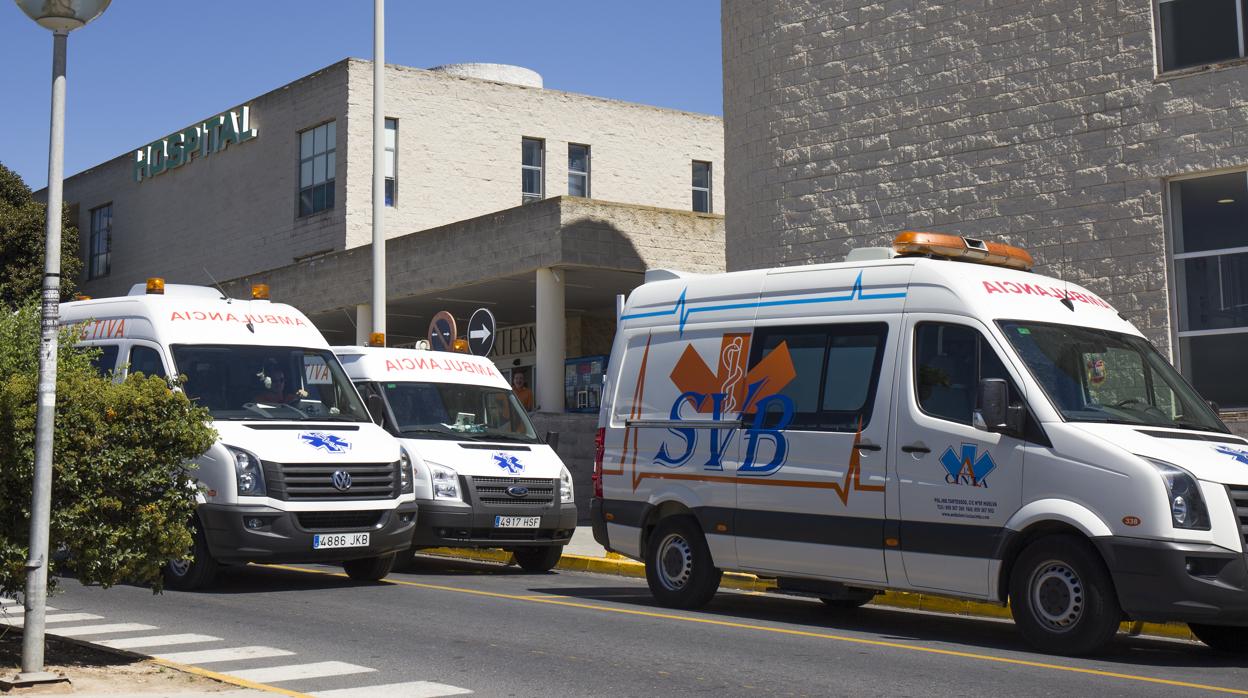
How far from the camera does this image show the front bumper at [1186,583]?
9086 mm

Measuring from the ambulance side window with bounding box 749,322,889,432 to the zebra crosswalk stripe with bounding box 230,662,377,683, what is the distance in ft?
13.4

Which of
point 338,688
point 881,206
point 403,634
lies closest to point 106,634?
point 403,634

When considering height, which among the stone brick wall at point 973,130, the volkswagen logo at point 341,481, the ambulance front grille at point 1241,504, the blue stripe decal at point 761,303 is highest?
the stone brick wall at point 973,130

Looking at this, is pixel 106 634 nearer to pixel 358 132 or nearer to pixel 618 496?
pixel 618 496

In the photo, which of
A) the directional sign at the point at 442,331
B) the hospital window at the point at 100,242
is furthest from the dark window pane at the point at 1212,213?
the hospital window at the point at 100,242

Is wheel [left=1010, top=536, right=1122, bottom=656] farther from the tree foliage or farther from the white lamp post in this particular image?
the tree foliage

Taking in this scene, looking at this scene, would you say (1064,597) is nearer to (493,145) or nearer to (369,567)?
(369,567)

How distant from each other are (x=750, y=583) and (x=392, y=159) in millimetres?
22767

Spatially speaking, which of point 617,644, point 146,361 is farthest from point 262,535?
point 617,644

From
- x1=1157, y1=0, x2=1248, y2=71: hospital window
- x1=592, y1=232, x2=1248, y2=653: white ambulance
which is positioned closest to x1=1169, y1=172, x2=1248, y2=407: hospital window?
x1=1157, y1=0, x2=1248, y2=71: hospital window

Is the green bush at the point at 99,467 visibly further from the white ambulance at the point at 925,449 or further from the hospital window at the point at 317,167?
the hospital window at the point at 317,167

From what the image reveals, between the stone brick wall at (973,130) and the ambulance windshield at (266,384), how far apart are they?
7.90m

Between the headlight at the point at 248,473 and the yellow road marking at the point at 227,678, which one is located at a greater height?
the headlight at the point at 248,473

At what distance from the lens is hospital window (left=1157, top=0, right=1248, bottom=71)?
16422mm
